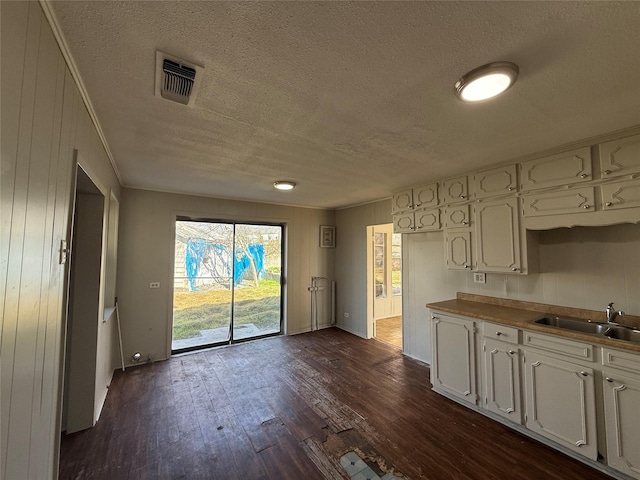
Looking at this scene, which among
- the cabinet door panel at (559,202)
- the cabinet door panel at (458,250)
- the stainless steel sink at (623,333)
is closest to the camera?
the stainless steel sink at (623,333)

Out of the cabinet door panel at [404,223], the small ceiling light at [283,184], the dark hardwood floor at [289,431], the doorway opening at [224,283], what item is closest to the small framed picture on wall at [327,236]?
the doorway opening at [224,283]

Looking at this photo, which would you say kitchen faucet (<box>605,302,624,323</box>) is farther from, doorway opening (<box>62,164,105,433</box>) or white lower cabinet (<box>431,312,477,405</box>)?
doorway opening (<box>62,164,105,433</box>)

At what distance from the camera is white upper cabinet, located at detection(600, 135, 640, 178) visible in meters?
1.97

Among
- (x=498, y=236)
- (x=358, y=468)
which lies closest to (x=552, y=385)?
(x=498, y=236)

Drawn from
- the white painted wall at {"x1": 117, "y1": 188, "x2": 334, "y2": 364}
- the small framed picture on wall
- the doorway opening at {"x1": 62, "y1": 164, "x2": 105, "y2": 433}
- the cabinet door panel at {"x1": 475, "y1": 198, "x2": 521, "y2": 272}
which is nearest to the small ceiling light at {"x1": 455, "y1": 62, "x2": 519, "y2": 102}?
the cabinet door panel at {"x1": 475, "y1": 198, "x2": 521, "y2": 272}

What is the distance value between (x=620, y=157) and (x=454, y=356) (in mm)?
2217

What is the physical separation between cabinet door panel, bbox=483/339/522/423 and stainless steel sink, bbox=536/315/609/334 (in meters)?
0.44

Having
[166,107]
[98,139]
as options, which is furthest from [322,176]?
[98,139]

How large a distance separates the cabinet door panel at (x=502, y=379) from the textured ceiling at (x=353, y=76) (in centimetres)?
185

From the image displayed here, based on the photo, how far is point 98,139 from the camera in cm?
210

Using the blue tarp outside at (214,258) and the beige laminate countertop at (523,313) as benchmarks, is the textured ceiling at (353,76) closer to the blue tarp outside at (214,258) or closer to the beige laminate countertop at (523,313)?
the beige laminate countertop at (523,313)

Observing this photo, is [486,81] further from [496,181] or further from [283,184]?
[283,184]

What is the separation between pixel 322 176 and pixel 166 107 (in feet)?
6.05

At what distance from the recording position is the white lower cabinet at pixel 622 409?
1.76m
